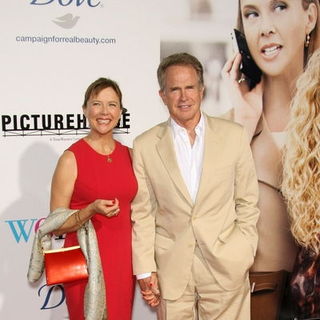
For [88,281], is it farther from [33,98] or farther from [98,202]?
[33,98]

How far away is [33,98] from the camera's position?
109 inches

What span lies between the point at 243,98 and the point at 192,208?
3.68 ft

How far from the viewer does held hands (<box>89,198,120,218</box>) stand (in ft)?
7.01

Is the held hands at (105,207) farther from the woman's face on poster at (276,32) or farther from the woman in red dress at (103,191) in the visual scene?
the woman's face on poster at (276,32)

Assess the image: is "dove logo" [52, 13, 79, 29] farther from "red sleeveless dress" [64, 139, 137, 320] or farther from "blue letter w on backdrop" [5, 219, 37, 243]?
"blue letter w on backdrop" [5, 219, 37, 243]

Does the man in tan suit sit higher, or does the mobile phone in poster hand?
the mobile phone in poster hand

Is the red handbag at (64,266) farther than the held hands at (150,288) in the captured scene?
No

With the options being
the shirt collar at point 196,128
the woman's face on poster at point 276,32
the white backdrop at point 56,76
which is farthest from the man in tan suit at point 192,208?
the woman's face on poster at point 276,32

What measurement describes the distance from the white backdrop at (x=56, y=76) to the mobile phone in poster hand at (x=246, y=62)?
0.40 feet

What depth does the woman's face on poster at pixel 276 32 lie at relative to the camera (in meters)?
3.07

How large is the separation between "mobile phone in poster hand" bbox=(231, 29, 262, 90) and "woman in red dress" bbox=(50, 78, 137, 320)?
1.08 metres

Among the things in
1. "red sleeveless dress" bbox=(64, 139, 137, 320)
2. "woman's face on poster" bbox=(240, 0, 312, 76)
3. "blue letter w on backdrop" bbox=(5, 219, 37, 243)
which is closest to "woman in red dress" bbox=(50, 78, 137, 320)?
"red sleeveless dress" bbox=(64, 139, 137, 320)

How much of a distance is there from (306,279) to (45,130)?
1816mm

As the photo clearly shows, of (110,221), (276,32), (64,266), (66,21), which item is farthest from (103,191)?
(276,32)
